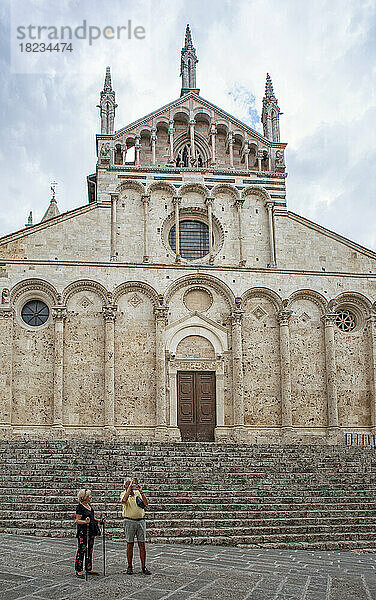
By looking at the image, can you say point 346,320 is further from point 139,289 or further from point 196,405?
point 139,289

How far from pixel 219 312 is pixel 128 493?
A: 53.2 ft

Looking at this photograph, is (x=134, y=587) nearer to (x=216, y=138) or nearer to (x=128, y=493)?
(x=128, y=493)

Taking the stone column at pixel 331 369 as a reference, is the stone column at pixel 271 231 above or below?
above

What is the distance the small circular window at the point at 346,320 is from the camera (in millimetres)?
26656

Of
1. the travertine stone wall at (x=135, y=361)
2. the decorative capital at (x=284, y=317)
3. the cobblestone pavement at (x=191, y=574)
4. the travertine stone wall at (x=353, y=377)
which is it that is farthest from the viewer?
the decorative capital at (x=284, y=317)

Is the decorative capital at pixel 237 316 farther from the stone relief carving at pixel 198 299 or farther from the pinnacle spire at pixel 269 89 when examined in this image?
the pinnacle spire at pixel 269 89

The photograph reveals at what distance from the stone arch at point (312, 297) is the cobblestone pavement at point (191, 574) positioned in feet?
45.9

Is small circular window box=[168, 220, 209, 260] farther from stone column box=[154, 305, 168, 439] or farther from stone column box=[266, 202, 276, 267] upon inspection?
stone column box=[154, 305, 168, 439]

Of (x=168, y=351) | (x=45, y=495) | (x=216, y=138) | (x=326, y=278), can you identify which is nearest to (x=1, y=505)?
(x=45, y=495)

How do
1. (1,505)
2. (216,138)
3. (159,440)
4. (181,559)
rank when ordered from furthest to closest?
(216,138), (159,440), (1,505), (181,559)

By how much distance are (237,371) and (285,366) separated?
6.10 feet

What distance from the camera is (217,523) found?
14.8 metres

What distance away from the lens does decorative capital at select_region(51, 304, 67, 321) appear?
80.8ft

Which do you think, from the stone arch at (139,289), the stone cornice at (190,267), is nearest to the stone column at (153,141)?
the stone cornice at (190,267)
